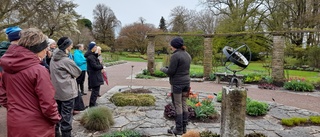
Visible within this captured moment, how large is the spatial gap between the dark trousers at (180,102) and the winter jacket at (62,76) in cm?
167

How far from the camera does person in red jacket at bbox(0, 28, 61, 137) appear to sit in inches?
83.7

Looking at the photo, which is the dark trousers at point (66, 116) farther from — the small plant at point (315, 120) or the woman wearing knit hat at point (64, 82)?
the small plant at point (315, 120)

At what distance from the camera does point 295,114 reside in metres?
5.75

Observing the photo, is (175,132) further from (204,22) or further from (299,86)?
(204,22)

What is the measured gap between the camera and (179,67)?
388 centimetres

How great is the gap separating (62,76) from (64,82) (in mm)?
101

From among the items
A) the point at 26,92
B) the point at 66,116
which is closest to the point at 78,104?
the point at 66,116

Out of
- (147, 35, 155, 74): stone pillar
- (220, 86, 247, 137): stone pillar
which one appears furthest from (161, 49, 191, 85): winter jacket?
(147, 35, 155, 74): stone pillar

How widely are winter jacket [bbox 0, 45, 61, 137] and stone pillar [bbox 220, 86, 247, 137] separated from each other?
6.58 ft

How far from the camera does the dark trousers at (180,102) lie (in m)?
3.90

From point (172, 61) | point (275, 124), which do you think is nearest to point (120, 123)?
point (172, 61)

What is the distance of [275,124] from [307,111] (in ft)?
6.23

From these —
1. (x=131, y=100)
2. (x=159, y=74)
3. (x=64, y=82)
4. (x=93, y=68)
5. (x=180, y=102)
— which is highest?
(x=93, y=68)

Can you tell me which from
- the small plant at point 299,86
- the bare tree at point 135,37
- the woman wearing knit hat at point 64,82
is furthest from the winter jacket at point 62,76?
the bare tree at point 135,37
